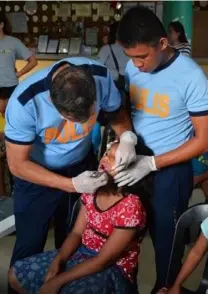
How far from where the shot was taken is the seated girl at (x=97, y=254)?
1344 mm

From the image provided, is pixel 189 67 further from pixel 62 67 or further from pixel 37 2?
pixel 37 2

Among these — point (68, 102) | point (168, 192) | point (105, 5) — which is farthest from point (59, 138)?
point (105, 5)

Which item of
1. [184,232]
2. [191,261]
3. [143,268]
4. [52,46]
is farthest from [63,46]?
[191,261]

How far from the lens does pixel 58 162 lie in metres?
1.55

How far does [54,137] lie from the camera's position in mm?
1444

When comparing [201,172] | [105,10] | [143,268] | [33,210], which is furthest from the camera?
[105,10]

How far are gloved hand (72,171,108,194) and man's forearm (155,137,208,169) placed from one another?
8.3 inches

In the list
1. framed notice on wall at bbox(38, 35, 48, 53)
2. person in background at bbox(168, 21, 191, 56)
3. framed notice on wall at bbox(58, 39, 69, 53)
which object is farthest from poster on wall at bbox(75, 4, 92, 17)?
person in background at bbox(168, 21, 191, 56)

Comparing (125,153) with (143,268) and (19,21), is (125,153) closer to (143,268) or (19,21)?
(143,268)

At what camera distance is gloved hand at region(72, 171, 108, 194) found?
1.33m

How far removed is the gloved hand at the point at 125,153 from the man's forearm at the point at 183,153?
97 mm

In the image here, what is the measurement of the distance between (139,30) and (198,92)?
26cm

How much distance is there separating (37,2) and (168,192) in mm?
3551

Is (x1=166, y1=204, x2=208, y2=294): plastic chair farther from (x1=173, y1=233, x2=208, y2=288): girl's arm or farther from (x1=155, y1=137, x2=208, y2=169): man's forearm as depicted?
(x1=155, y1=137, x2=208, y2=169): man's forearm
